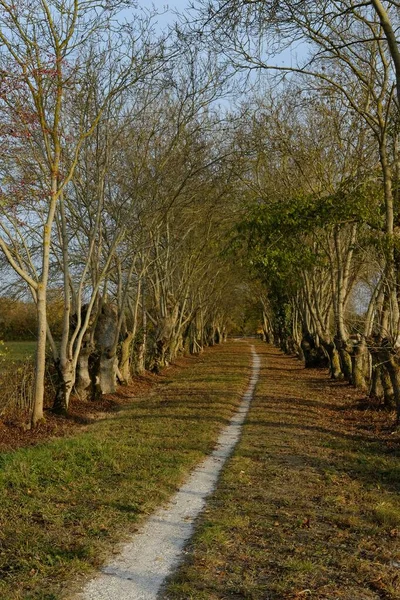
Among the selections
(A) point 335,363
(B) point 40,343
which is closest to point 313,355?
(A) point 335,363

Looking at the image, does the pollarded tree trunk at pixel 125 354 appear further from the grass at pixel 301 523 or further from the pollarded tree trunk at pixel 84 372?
the grass at pixel 301 523

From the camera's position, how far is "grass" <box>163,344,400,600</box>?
4.91m

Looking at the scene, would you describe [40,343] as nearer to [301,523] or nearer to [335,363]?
[301,523]

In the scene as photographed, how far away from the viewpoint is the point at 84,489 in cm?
770

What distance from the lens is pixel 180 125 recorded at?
709 inches

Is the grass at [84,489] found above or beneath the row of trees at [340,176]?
beneath

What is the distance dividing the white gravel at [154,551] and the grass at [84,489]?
0.56 ft

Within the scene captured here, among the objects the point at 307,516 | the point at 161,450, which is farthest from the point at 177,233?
the point at 307,516

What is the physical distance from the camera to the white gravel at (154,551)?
188 inches

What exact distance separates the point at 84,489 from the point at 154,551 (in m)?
2.31

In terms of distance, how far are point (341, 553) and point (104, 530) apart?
7.54ft

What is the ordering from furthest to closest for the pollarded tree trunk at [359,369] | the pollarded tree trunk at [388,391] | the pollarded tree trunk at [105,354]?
the pollarded tree trunk at [359,369], the pollarded tree trunk at [105,354], the pollarded tree trunk at [388,391]

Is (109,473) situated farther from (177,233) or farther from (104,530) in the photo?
(177,233)

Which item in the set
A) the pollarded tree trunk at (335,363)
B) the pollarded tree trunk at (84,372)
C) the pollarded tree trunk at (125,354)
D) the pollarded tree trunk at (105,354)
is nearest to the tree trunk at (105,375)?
the pollarded tree trunk at (105,354)
